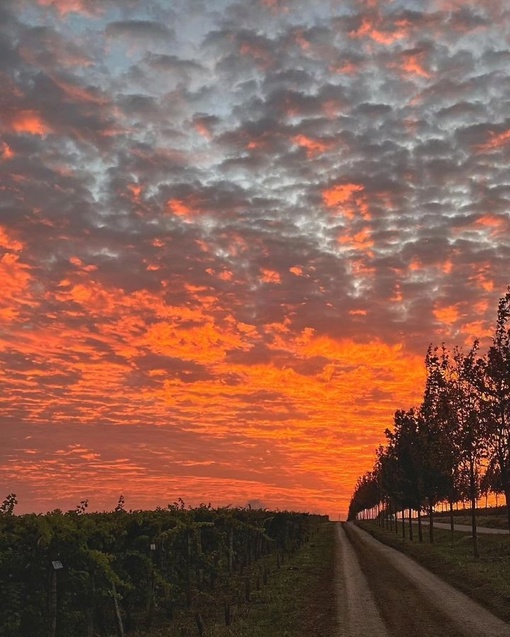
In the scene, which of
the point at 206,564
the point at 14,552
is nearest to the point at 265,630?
the point at 14,552

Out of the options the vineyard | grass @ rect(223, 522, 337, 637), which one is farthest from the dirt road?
the vineyard

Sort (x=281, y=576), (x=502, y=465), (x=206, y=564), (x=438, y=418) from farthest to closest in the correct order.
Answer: (x=438, y=418), (x=502, y=465), (x=281, y=576), (x=206, y=564)

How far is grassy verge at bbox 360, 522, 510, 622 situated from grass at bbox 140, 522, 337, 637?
5.24 metres

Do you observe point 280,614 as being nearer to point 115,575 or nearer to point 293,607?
point 293,607

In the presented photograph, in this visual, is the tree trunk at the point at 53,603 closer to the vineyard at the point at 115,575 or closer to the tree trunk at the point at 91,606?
the vineyard at the point at 115,575

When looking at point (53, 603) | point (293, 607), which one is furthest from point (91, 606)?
point (293, 607)

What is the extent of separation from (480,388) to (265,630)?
2486cm

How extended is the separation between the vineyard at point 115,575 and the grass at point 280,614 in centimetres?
19

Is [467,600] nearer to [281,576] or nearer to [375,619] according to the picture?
[375,619]

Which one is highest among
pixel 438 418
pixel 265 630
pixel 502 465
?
pixel 438 418

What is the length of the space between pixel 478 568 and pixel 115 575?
66.9 feet

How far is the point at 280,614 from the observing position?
882 inches

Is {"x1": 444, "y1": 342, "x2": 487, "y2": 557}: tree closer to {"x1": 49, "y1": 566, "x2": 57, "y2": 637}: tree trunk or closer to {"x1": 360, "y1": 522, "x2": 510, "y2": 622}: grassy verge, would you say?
{"x1": 360, "y1": 522, "x2": 510, "y2": 622}: grassy verge

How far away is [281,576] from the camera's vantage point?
3356 cm
